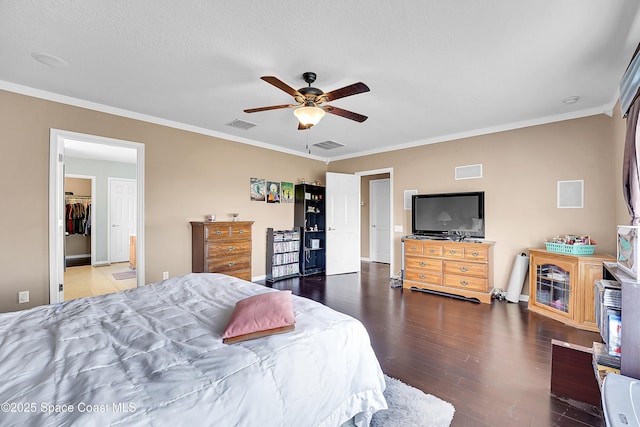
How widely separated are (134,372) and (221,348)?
0.33 m

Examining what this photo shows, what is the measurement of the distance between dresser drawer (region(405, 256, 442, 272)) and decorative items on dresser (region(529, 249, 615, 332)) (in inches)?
45.1

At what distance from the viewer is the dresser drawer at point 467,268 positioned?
396 cm

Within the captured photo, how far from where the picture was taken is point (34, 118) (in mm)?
3066

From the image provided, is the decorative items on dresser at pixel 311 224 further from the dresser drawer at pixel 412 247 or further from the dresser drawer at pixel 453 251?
the dresser drawer at pixel 453 251

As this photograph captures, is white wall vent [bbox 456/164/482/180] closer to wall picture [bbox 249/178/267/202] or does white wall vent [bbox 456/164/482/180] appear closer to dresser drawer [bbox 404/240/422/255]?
dresser drawer [bbox 404/240/422/255]

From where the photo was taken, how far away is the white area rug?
169 centimetres

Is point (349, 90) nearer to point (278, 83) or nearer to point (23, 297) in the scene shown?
point (278, 83)

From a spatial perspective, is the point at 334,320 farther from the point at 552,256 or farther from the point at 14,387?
the point at 552,256

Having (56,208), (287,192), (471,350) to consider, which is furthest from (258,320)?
(287,192)

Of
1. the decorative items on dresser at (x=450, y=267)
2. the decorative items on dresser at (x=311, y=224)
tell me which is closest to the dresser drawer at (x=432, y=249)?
the decorative items on dresser at (x=450, y=267)

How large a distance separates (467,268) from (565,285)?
3.52 ft

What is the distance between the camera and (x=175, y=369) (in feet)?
3.67

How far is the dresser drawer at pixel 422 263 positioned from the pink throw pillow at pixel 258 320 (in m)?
3.37

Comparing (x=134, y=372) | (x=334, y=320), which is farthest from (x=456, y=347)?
(x=134, y=372)
